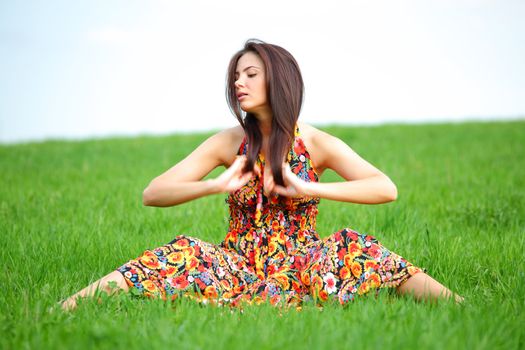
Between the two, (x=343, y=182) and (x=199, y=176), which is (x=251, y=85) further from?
(x=343, y=182)

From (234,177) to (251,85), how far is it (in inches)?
24.9

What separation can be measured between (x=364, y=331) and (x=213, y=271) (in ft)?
4.12

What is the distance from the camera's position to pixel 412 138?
1711 centimetres

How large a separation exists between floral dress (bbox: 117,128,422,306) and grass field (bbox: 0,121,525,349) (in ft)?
0.54

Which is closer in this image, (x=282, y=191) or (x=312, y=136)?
(x=282, y=191)

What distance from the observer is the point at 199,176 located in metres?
4.52

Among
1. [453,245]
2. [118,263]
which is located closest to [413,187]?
[453,245]

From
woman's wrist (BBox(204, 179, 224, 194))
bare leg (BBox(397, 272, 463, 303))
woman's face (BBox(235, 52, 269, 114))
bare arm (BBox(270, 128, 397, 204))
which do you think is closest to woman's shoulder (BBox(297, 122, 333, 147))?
bare arm (BBox(270, 128, 397, 204))

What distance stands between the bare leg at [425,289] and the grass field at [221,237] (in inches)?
2.8

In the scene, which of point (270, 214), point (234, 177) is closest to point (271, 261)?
point (270, 214)

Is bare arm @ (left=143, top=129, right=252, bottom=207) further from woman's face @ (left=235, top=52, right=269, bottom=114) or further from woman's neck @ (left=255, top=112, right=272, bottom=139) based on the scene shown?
woman's face @ (left=235, top=52, right=269, bottom=114)

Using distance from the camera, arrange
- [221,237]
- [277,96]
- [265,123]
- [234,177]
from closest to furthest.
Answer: [234,177]
[277,96]
[265,123]
[221,237]

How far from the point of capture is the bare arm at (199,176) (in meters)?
4.03

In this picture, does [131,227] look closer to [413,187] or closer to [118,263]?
[118,263]
